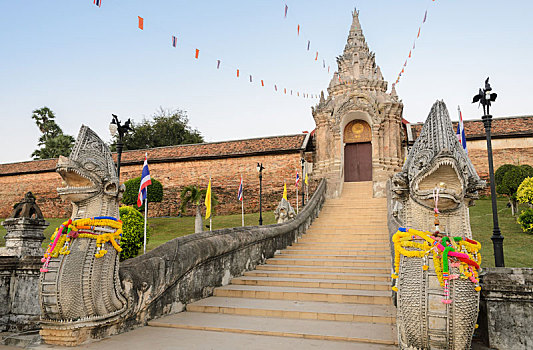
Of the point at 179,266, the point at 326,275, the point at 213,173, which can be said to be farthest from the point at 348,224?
the point at 213,173

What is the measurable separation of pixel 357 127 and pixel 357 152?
147 cm

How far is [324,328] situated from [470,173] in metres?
2.43

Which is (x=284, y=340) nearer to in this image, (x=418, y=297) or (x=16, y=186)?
(x=418, y=297)

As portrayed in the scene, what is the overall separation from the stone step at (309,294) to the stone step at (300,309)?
0.18 m

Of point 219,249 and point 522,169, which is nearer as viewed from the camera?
point 219,249

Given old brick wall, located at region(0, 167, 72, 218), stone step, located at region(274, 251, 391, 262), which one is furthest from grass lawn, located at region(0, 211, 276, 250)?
stone step, located at region(274, 251, 391, 262)

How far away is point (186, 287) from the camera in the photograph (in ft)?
18.0

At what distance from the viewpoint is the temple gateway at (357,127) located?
20.1 metres

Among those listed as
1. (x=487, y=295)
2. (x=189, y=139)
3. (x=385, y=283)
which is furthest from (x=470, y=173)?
(x=189, y=139)

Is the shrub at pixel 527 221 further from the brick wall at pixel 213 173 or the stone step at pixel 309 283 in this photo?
the brick wall at pixel 213 173

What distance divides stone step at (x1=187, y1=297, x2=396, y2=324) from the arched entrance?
1695 centimetres

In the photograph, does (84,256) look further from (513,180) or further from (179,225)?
(179,225)

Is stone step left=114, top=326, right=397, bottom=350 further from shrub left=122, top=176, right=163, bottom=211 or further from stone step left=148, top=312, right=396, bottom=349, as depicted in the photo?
shrub left=122, top=176, right=163, bottom=211

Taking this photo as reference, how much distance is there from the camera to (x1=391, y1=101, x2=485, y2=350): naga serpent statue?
2.85 meters
